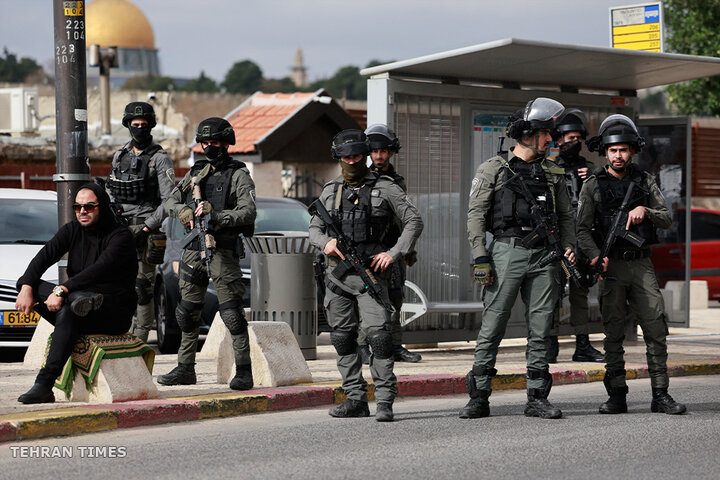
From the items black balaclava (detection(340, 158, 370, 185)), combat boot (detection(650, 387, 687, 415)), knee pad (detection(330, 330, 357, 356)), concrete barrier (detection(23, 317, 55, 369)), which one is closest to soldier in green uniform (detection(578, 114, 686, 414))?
combat boot (detection(650, 387, 687, 415))

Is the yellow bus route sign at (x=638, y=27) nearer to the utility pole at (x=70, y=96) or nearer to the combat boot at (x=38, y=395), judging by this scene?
the utility pole at (x=70, y=96)

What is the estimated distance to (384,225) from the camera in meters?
8.05

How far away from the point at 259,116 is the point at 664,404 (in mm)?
24702

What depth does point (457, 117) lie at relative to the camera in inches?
478

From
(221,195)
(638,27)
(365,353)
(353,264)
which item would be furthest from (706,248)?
(353,264)

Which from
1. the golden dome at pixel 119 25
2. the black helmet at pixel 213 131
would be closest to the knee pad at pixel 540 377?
the black helmet at pixel 213 131

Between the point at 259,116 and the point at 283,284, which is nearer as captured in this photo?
the point at 283,284

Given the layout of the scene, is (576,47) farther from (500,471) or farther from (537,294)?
(500,471)

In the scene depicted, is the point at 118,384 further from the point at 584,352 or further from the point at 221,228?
the point at 584,352

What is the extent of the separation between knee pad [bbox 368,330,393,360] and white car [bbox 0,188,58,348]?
4.28m

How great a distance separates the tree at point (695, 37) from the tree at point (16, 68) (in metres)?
93.4

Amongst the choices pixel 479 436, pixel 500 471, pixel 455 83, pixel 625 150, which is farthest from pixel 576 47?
pixel 500 471

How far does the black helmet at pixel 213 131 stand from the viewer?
8.66m

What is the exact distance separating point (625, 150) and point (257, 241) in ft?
12.4
